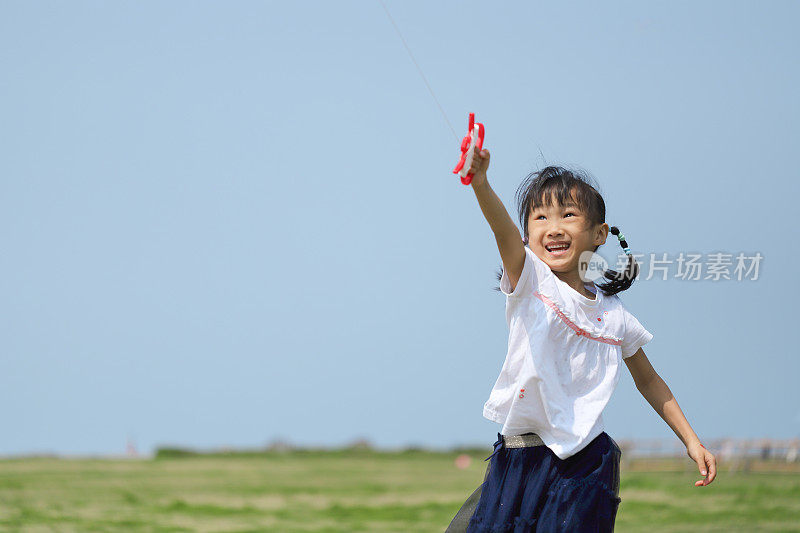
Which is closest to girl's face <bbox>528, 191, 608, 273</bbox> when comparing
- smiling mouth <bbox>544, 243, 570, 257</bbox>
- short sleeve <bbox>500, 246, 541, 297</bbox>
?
smiling mouth <bbox>544, 243, 570, 257</bbox>

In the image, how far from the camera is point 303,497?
6.81 meters

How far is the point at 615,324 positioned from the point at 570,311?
195 millimetres

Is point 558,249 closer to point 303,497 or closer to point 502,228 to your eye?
point 502,228

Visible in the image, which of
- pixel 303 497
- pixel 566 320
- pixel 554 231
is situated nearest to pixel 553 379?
pixel 566 320

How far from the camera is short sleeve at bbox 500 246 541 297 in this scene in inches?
87.9

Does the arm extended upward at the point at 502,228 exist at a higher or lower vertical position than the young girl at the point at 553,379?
higher

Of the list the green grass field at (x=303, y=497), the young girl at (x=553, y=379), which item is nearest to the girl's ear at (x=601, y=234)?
the young girl at (x=553, y=379)

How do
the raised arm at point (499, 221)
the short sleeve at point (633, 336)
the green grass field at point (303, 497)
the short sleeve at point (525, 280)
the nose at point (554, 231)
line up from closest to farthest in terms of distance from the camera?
the raised arm at point (499, 221) < the short sleeve at point (525, 280) < the nose at point (554, 231) < the short sleeve at point (633, 336) < the green grass field at point (303, 497)

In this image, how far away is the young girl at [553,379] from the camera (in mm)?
2256

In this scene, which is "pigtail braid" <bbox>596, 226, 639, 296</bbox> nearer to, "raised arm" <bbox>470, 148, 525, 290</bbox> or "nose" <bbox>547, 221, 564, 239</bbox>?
"nose" <bbox>547, 221, 564, 239</bbox>

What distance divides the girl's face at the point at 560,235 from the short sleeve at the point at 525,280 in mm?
114

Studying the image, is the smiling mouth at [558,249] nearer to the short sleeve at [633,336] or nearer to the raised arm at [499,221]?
the raised arm at [499,221]

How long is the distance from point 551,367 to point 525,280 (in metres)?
0.22

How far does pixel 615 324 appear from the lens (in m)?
2.45
